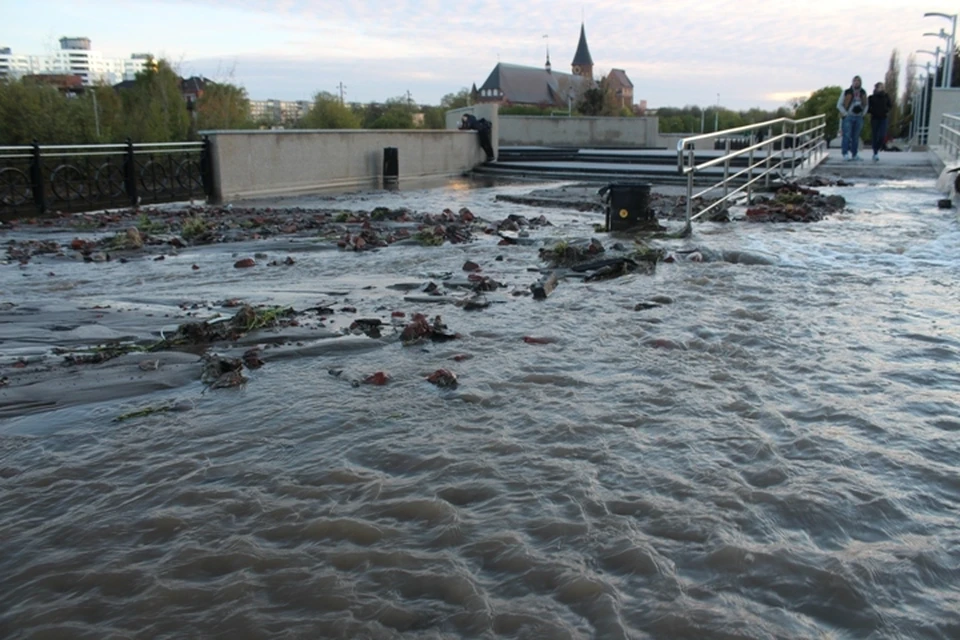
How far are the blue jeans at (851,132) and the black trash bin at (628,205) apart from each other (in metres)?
11.4

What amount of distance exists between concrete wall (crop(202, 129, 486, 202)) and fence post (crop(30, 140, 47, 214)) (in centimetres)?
356

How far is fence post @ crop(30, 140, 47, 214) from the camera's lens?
1489cm

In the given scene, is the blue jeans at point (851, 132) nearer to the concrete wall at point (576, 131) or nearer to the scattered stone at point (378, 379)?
the concrete wall at point (576, 131)

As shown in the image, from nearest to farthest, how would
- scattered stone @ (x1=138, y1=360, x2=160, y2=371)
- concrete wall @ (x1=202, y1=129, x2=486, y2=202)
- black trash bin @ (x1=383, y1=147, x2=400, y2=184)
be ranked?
scattered stone @ (x1=138, y1=360, x2=160, y2=371) → concrete wall @ (x1=202, y1=129, x2=486, y2=202) → black trash bin @ (x1=383, y1=147, x2=400, y2=184)

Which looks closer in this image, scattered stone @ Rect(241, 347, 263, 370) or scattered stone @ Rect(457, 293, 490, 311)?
scattered stone @ Rect(241, 347, 263, 370)

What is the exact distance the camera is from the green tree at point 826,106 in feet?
147

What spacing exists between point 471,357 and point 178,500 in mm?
2451

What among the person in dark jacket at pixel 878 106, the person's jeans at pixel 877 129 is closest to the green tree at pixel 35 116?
the person in dark jacket at pixel 878 106

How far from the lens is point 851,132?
20.9 meters

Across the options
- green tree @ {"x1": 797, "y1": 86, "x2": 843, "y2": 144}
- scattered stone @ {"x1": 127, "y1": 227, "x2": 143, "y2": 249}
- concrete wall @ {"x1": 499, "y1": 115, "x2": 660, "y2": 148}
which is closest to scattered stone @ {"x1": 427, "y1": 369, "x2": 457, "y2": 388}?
scattered stone @ {"x1": 127, "y1": 227, "x2": 143, "y2": 249}

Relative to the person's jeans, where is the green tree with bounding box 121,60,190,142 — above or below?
above

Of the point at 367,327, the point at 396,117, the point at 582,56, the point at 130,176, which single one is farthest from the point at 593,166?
the point at 582,56

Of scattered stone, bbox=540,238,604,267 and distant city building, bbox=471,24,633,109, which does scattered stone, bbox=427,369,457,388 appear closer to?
scattered stone, bbox=540,238,604,267

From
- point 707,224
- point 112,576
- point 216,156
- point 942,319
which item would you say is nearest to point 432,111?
point 216,156
